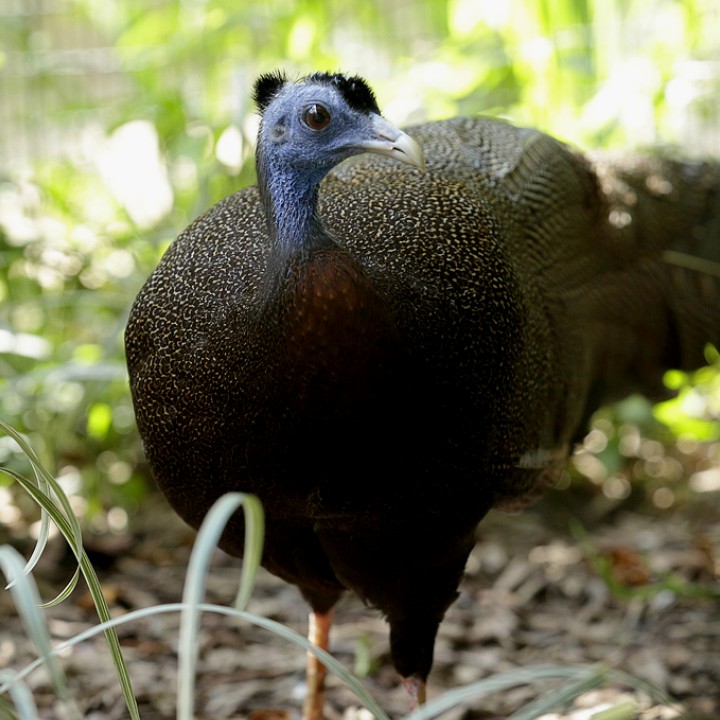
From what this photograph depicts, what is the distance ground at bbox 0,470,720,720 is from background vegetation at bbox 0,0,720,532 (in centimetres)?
30

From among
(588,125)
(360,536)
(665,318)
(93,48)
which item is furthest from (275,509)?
(93,48)

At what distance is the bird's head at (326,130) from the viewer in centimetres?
237

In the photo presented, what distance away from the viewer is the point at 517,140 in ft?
10.6

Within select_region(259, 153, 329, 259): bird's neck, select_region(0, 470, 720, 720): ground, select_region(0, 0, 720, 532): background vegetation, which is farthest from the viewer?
select_region(0, 0, 720, 532): background vegetation

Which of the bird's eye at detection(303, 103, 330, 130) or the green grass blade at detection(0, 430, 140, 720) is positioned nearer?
the green grass blade at detection(0, 430, 140, 720)

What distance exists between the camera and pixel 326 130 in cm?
238

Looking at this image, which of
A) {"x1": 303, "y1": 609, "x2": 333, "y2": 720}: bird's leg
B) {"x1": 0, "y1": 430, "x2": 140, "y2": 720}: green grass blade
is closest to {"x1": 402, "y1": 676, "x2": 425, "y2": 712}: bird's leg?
{"x1": 303, "y1": 609, "x2": 333, "y2": 720}: bird's leg

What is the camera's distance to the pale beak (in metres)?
2.31

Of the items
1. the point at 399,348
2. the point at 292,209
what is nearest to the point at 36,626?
the point at 399,348

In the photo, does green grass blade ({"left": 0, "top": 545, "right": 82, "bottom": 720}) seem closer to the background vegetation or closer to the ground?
the ground

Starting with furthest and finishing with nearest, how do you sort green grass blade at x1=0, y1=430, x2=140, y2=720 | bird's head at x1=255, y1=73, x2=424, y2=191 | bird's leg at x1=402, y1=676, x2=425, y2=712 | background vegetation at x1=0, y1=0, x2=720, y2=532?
background vegetation at x1=0, y1=0, x2=720, y2=532, bird's leg at x1=402, y1=676, x2=425, y2=712, bird's head at x1=255, y1=73, x2=424, y2=191, green grass blade at x1=0, y1=430, x2=140, y2=720

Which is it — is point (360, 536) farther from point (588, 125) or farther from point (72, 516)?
point (588, 125)

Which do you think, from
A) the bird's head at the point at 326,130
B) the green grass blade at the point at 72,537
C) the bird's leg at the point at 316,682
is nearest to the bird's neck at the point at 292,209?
the bird's head at the point at 326,130

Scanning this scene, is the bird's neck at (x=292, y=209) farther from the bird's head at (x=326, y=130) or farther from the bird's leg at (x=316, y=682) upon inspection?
the bird's leg at (x=316, y=682)
